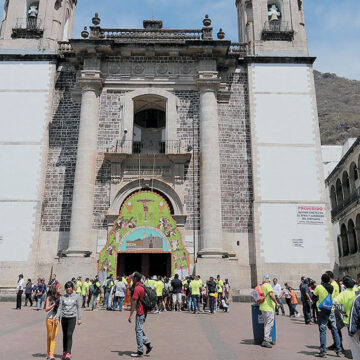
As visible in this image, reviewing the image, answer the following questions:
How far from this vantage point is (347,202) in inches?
1206

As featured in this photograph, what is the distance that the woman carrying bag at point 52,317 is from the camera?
263 inches

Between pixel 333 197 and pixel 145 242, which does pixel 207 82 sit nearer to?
pixel 145 242

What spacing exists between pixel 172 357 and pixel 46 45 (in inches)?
833

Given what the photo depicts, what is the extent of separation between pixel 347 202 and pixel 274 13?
1595 cm

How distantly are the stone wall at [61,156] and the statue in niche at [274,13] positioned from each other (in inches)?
506

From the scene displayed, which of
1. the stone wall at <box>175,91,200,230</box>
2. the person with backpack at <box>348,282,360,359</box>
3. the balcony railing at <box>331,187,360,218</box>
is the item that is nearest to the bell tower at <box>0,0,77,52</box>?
the stone wall at <box>175,91,200,230</box>

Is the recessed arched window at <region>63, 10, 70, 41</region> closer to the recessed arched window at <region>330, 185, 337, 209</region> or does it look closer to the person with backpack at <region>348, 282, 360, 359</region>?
the person with backpack at <region>348, 282, 360, 359</region>

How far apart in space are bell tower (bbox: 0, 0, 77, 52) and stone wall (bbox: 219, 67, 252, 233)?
1112 cm

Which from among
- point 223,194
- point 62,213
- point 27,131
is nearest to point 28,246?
point 62,213

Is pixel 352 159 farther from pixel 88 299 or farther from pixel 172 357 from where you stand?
pixel 172 357

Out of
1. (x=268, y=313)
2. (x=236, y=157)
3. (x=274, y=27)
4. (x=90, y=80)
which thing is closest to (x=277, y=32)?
(x=274, y=27)

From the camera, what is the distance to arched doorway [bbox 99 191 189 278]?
1870cm

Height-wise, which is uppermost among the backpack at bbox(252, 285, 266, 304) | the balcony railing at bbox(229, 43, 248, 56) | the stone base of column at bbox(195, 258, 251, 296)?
the balcony railing at bbox(229, 43, 248, 56)

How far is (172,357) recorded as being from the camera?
6812 mm
